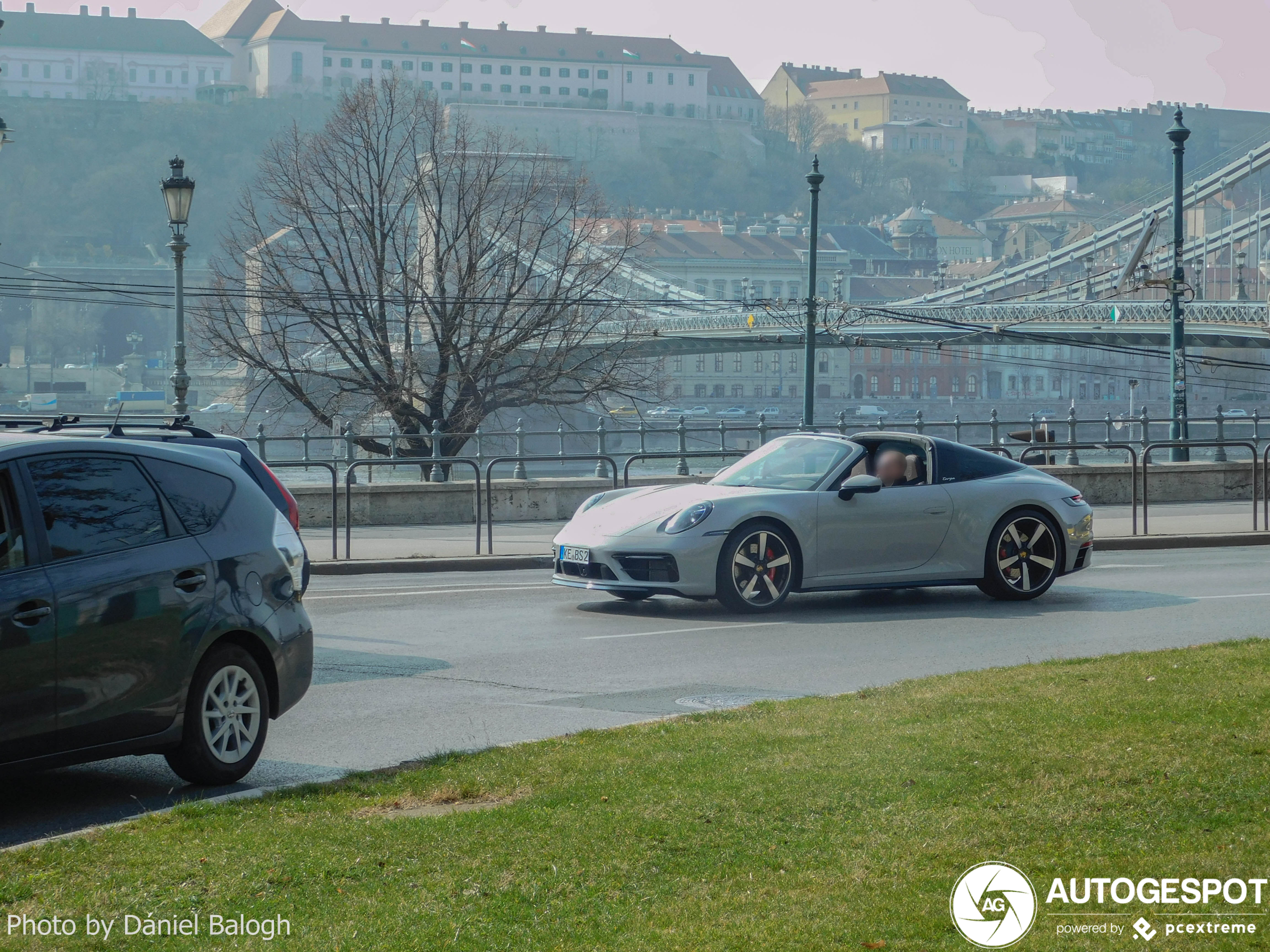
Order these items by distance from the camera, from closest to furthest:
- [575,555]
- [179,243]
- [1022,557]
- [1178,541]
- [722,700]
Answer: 1. [722,700]
2. [575,555]
3. [1022,557]
4. [1178,541]
5. [179,243]

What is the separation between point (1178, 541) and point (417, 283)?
24.2m

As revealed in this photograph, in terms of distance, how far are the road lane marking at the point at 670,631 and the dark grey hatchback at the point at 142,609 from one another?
4.17 m

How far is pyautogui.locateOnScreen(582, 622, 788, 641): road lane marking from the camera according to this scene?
10852 millimetres

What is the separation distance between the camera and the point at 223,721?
20.8 feet

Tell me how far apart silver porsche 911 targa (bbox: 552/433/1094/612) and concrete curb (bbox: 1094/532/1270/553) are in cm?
549

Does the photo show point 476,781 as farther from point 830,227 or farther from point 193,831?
point 830,227

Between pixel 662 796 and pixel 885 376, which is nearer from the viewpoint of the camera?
pixel 662 796

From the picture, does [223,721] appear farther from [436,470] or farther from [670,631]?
[436,470]

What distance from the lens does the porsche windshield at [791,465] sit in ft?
40.4

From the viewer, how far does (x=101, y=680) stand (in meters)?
5.77

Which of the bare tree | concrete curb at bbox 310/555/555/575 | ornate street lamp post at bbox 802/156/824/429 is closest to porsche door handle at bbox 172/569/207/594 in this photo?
concrete curb at bbox 310/555/555/575

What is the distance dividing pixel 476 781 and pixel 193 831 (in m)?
1.10

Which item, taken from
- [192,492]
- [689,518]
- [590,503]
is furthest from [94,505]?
[590,503]

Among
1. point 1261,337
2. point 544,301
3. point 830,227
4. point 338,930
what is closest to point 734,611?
point 338,930
